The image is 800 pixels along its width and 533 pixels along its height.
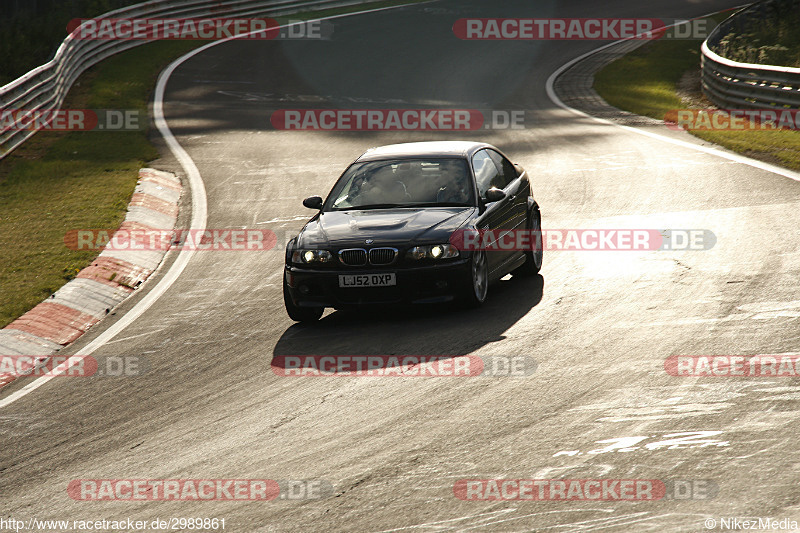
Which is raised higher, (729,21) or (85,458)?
(729,21)

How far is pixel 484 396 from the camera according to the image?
22.7ft

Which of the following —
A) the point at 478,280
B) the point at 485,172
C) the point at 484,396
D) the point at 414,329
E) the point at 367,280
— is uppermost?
the point at 485,172

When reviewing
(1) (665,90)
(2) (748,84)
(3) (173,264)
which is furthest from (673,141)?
(3) (173,264)

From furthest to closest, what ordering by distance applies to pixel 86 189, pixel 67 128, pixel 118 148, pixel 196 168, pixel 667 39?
pixel 667 39 → pixel 67 128 → pixel 118 148 → pixel 196 168 → pixel 86 189

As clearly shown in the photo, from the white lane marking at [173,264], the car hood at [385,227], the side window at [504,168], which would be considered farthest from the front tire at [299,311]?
the side window at [504,168]

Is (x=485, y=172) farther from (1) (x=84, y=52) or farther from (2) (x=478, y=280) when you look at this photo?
(1) (x=84, y=52)

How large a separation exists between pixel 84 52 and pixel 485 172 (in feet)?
64.1

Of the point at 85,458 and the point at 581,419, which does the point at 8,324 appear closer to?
the point at 85,458

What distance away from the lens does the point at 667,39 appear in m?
33.5

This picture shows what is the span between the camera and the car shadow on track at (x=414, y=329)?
8383 mm

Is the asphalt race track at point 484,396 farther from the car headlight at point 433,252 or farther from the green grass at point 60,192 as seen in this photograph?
the green grass at point 60,192

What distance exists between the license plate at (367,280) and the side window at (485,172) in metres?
1.67

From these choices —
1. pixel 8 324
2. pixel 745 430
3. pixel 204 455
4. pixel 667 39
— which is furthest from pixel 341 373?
pixel 667 39

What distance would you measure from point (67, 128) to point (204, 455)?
643 inches
